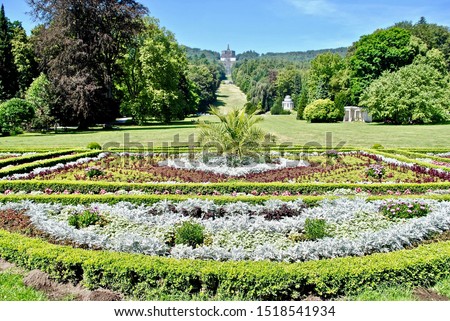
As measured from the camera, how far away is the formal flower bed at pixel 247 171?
10258 mm

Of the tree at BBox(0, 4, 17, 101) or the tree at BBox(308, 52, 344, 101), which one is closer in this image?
the tree at BBox(0, 4, 17, 101)

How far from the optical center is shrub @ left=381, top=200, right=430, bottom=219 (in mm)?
6496

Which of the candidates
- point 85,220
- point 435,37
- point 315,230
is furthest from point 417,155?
point 435,37

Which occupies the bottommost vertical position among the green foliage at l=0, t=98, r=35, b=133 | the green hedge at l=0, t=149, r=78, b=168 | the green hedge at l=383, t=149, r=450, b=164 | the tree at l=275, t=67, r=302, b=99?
the green hedge at l=383, t=149, r=450, b=164

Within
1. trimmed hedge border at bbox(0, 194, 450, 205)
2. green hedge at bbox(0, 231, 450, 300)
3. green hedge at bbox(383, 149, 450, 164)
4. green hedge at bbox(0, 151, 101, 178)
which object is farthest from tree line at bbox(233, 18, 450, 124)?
green hedge at bbox(0, 231, 450, 300)

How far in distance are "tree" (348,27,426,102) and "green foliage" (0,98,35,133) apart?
34.6 m

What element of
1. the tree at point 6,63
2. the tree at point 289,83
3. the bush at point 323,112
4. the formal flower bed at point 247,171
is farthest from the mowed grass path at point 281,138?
the tree at point 289,83

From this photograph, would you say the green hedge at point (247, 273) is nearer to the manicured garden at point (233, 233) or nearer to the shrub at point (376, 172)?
the manicured garden at point (233, 233)

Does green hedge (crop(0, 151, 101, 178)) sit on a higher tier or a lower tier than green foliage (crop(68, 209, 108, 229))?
higher

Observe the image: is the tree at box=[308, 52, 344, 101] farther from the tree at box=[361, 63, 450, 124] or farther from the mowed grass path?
the mowed grass path

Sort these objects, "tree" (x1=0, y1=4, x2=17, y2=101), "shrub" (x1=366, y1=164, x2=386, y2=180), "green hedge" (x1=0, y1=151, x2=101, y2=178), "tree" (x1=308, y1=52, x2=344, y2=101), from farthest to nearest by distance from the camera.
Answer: "tree" (x1=308, y1=52, x2=344, y2=101)
"tree" (x1=0, y1=4, x2=17, y2=101)
"green hedge" (x1=0, y1=151, x2=101, y2=178)
"shrub" (x1=366, y1=164, x2=386, y2=180)

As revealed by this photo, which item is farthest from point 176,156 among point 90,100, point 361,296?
point 90,100

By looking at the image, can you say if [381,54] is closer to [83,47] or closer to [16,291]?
[83,47]

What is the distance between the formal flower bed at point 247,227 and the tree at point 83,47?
910 inches
